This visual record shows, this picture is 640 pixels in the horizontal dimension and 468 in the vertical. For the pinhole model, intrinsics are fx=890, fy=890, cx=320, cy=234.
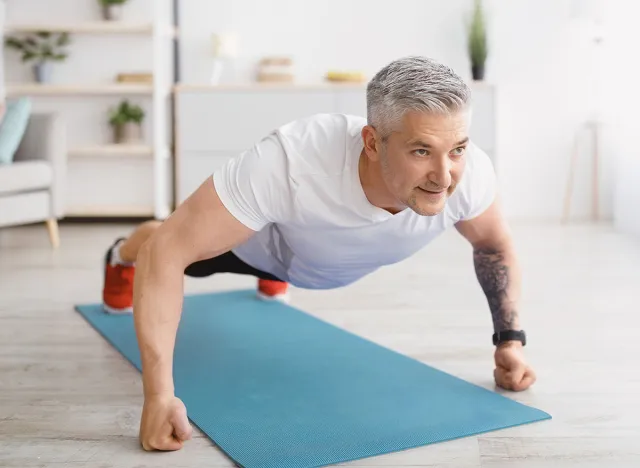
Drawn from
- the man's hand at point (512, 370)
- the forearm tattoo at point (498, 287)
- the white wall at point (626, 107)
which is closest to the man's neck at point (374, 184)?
Result: the forearm tattoo at point (498, 287)

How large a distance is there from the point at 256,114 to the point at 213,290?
7.13 ft

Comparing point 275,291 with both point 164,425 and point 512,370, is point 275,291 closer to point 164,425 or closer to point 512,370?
point 512,370

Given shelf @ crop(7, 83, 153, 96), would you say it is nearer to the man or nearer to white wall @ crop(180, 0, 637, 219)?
white wall @ crop(180, 0, 637, 219)

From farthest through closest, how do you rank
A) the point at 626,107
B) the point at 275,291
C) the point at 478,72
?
the point at 478,72
the point at 626,107
the point at 275,291

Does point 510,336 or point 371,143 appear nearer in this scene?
point 371,143

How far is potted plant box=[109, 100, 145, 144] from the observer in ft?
17.1

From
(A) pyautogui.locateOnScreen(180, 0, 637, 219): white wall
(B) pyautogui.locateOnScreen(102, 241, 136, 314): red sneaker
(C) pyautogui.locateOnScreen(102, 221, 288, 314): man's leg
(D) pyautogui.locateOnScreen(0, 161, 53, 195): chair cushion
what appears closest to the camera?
(C) pyautogui.locateOnScreen(102, 221, 288, 314): man's leg

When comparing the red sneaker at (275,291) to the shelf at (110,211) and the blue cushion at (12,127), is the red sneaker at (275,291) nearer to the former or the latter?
the blue cushion at (12,127)

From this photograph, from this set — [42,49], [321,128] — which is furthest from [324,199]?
[42,49]

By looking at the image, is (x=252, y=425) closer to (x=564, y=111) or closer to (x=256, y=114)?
(x=256, y=114)

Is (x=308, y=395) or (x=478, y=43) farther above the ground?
(x=478, y=43)

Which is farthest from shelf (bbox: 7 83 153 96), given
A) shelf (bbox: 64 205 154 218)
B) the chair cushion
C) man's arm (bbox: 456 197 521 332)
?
man's arm (bbox: 456 197 521 332)

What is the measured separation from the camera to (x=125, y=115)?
5.20 m

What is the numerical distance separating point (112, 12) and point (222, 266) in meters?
3.33
